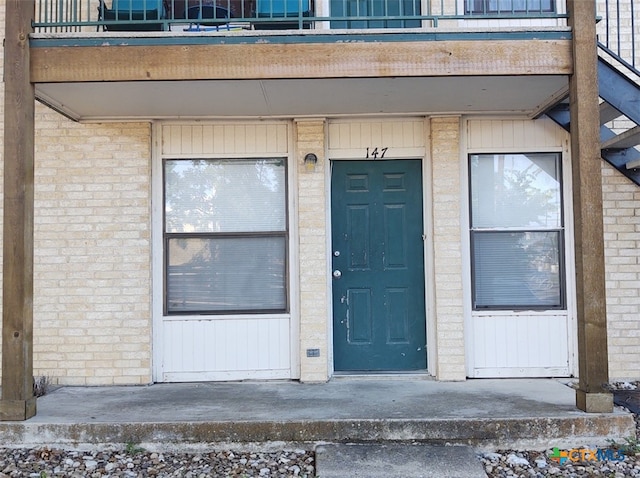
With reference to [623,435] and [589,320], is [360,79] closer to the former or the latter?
[589,320]

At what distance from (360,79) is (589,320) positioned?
2.48m

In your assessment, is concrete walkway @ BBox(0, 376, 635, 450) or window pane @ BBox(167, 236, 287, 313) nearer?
concrete walkway @ BBox(0, 376, 635, 450)

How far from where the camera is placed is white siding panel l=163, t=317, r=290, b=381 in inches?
210

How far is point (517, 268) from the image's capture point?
5.38m

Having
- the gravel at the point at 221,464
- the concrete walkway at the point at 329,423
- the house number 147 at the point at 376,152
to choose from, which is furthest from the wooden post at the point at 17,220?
the house number 147 at the point at 376,152

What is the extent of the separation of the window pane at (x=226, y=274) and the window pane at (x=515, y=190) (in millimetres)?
2017

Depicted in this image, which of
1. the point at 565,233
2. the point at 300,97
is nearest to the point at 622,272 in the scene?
the point at 565,233

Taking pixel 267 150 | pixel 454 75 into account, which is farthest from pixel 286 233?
pixel 454 75

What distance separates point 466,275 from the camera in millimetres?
5320

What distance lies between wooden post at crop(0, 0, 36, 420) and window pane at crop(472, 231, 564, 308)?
3932mm

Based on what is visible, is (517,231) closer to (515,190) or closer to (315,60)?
(515,190)

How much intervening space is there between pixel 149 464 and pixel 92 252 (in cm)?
228

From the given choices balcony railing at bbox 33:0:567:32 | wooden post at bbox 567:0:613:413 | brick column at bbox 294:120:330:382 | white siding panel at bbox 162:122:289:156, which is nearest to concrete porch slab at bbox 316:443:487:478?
wooden post at bbox 567:0:613:413

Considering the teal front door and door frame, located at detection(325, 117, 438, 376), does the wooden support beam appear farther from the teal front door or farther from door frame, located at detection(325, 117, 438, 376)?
the teal front door
